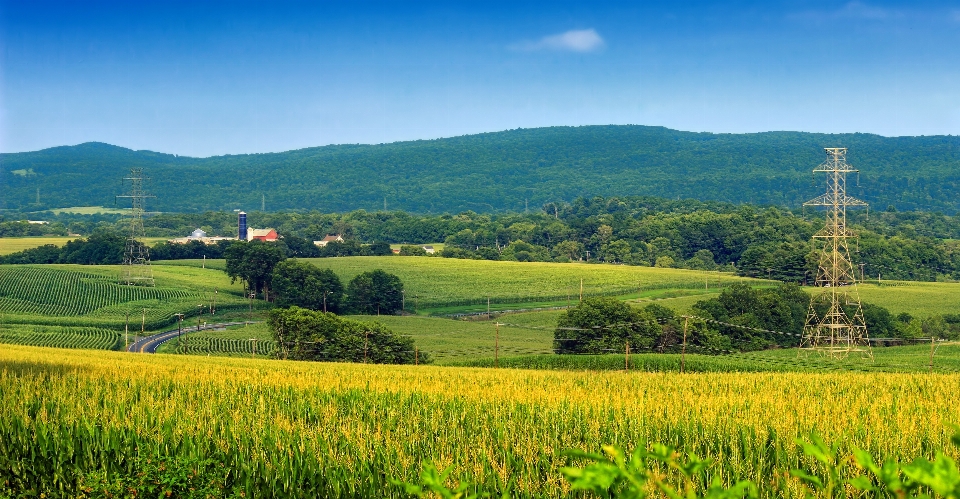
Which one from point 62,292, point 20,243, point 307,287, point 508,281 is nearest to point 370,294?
point 307,287

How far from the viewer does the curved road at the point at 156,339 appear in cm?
7927

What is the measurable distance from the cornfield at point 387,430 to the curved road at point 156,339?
63666 millimetres

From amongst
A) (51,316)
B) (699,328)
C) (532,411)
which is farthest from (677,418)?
(51,316)

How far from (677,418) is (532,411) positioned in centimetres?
211

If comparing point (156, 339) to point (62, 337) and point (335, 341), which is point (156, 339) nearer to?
point (62, 337)

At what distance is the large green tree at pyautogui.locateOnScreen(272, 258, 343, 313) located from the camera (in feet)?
338

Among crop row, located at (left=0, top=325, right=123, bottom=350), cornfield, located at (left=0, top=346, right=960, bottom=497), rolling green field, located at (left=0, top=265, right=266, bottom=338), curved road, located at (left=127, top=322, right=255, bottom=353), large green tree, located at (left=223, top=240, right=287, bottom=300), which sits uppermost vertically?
cornfield, located at (left=0, top=346, right=960, bottom=497)

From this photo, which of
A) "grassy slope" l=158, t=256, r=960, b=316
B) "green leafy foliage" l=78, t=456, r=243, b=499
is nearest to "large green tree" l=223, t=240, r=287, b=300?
"grassy slope" l=158, t=256, r=960, b=316

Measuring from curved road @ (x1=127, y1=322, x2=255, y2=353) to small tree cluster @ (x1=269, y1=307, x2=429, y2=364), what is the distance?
578 inches

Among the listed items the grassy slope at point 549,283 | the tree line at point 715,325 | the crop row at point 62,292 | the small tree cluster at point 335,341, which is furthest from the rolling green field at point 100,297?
the tree line at point 715,325

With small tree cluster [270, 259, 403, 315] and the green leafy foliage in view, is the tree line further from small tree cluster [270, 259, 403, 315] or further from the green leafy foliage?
the green leafy foliage

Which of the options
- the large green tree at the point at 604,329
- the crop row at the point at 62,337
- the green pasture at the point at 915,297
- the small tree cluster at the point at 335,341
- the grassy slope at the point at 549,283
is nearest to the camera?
the small tree cluster at the point at 335,341

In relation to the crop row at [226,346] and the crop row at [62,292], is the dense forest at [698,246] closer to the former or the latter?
the crop row at [62,292]

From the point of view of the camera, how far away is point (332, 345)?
217 ft
